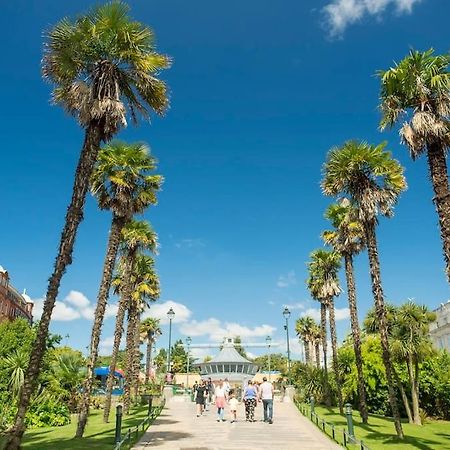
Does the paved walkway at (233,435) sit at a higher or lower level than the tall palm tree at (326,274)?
lower

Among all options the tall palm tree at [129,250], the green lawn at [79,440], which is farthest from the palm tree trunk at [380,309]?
the tall palm tree at [129,250]

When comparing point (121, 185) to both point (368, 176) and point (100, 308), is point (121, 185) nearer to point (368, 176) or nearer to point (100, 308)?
point (100, 308)

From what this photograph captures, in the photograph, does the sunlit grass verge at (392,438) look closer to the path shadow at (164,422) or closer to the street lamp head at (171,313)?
the path shadow at (164,422)

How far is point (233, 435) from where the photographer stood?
57.1 feet

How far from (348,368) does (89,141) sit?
28.5 metres

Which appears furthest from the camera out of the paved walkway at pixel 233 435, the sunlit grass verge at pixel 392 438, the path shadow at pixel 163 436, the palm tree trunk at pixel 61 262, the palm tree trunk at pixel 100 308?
the palm tree trunk at pixel 100 308

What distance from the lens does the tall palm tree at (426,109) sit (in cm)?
1435

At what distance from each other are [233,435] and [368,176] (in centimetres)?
1266

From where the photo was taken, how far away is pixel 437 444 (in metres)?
16.4

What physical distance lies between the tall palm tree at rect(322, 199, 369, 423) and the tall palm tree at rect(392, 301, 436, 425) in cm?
252

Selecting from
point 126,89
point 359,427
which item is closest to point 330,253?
point 359,427

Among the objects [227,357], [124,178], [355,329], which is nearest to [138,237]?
[124,178]

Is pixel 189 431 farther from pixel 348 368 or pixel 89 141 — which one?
pixel 348 368

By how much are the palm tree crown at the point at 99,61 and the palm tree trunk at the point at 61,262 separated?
66 cm
